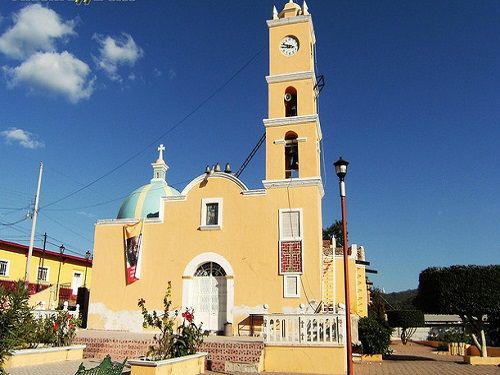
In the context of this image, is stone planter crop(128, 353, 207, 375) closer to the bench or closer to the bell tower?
the bench

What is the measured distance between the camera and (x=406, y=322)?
32375 mm

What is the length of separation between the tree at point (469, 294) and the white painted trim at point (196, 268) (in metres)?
7.92

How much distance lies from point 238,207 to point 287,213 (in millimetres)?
2087

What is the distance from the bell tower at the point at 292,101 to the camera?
63.5ft

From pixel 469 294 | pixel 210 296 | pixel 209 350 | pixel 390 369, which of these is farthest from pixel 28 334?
pixel 469 294

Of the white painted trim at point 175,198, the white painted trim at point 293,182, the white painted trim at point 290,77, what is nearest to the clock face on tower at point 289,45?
the white painted trim at point 290,77

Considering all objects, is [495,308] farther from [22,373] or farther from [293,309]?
[22,373]

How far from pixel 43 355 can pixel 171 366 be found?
4.22 m

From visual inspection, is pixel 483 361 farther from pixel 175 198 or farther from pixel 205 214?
pixel 175 198

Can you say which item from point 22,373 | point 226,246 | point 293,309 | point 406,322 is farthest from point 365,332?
point 406,322

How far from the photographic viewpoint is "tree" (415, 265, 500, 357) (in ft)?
57.6

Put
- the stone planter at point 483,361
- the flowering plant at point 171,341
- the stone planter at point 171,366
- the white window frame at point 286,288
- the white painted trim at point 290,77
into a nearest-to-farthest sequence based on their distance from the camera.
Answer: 1. the stone planter at point 171,366
2. the flowering plant at point 171,341
3. the stone planter at point 483,361
4. the white window frame at point 286,288
5. the white painted trim at point 290,77

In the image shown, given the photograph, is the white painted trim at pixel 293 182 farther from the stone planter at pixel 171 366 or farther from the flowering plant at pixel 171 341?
the stone planter at pixel 171 366

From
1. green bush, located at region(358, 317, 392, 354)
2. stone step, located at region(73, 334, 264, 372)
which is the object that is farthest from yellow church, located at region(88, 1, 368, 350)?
stone step, located at region(73, 334, 264, 372)
